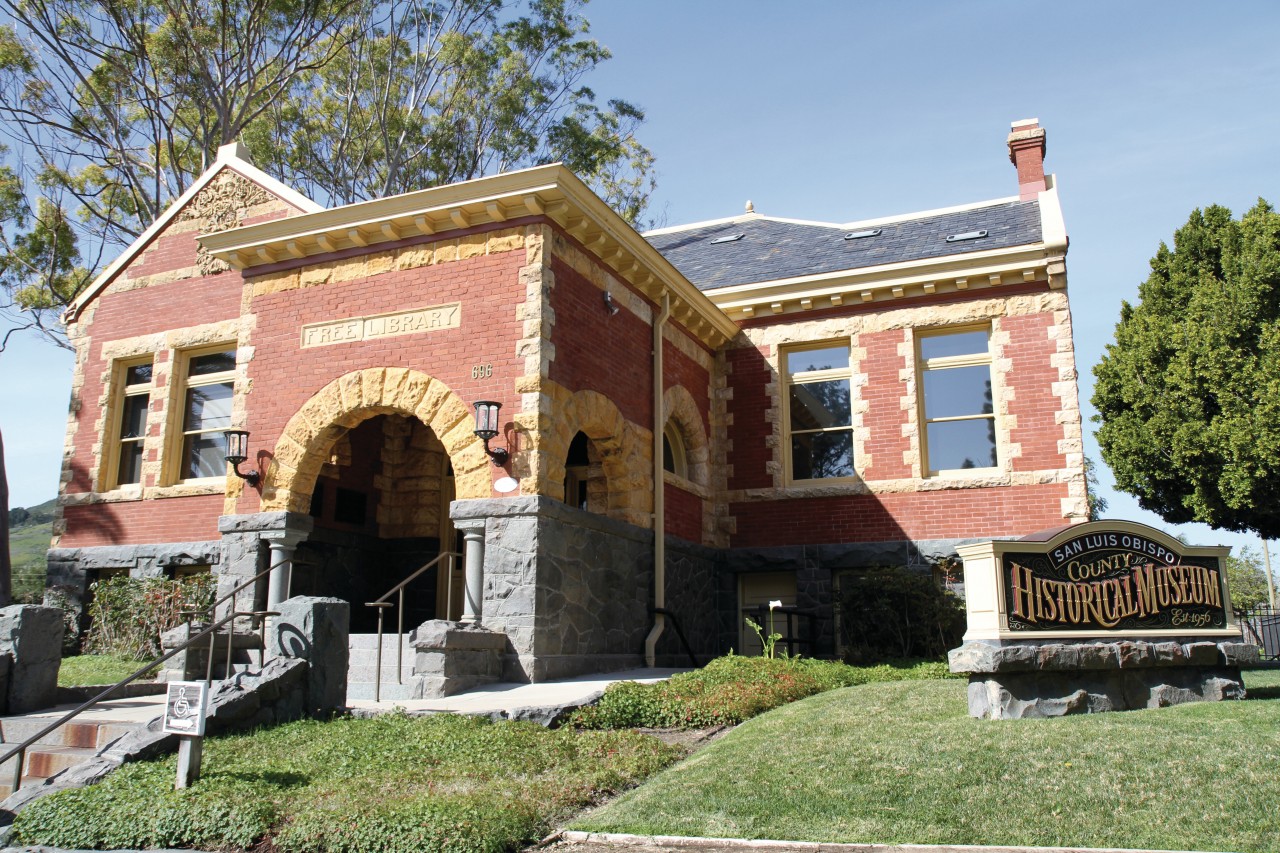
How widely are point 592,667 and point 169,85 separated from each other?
706 inches

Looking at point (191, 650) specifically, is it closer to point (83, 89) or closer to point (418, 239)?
point (418, 239)

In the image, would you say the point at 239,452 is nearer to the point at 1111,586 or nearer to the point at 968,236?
the point at 1111,586

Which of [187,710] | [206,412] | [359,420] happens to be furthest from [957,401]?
[187,710]

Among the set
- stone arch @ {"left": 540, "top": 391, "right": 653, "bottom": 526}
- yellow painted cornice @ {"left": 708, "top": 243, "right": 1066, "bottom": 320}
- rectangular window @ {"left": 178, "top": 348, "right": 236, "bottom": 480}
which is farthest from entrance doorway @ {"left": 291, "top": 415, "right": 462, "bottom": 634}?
yellow painted cornice @ {"left": 708, "top": 243, "right": 1066, "bottom": 320}

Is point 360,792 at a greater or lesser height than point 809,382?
lesser

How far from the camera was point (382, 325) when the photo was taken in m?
12.8

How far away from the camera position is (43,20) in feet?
70.9

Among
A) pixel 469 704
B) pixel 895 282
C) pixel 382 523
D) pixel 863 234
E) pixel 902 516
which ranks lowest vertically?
pixel 469 704

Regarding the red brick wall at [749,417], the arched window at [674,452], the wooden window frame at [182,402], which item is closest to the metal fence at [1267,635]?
the red brick wall at [749,417]

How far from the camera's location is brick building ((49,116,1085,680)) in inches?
471

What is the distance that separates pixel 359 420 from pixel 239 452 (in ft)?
5.18

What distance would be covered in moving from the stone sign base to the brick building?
4867mm

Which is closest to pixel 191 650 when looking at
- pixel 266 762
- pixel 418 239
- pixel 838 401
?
pixel 266 762

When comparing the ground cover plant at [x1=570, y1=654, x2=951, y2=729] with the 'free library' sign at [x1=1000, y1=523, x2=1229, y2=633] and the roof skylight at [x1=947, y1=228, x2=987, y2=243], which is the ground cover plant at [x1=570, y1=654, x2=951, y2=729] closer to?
the 'free library' sign at [x1=1000, y1=523, x2=1229, y2=633]
